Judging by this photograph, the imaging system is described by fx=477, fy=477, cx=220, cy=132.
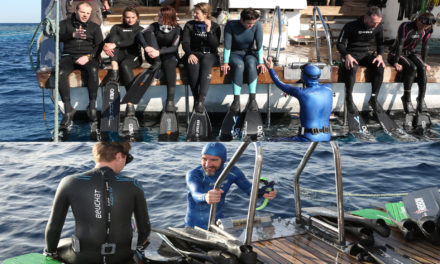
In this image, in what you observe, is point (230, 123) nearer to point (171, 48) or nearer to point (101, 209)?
point (171, 48)

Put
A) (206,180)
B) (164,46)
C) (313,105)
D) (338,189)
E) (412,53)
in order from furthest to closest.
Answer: (412,53) → (164,46) → (313,105) → (206,180) → (338,189)

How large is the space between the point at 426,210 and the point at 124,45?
15.8ft

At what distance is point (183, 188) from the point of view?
7.85 meters

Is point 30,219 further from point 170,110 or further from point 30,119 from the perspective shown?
point 30,119

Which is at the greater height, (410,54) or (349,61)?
(410,54)

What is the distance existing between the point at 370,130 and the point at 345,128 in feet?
1.50

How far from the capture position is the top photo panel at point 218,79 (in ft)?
23.1

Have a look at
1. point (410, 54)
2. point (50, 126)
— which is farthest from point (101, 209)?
point (50, 126)

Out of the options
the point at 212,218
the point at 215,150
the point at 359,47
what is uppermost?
the point at 359,47

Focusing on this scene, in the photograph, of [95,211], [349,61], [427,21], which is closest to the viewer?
[95,211]

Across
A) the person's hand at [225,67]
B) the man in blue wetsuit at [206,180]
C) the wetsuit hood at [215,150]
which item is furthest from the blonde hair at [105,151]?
the person's hand at [225,67]

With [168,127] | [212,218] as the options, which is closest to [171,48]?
[168,127]

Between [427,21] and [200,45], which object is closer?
[200,45]

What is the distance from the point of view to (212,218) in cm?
424
